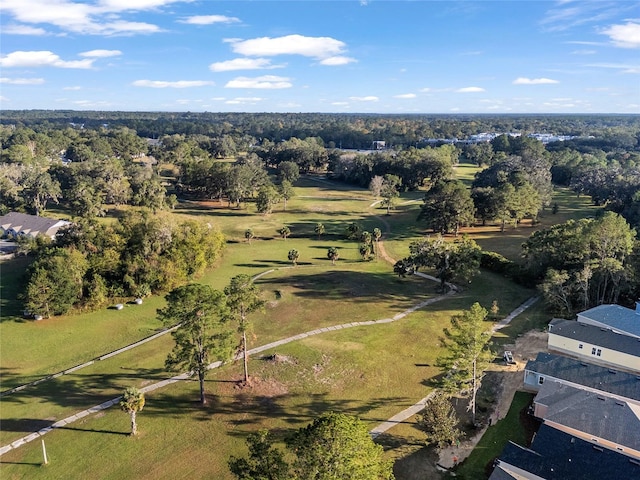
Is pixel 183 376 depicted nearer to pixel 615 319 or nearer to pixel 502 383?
pixel 502 383

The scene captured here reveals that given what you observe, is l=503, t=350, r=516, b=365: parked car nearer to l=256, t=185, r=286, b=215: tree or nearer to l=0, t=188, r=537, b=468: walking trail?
l=0, t=188, r=537, b=468: walking trail

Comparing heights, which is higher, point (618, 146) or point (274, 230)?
point (618, 146)

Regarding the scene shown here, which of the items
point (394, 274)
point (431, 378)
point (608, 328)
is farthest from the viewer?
point (394, 274)

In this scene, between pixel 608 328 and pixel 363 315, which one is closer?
pixel 608 328

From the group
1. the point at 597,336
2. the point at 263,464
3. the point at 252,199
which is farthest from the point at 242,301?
the point at 252,199

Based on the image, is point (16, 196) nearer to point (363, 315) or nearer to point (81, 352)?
point (81, 352)

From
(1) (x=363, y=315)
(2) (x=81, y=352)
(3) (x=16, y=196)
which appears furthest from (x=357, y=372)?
(3) (x=16, y=196)
